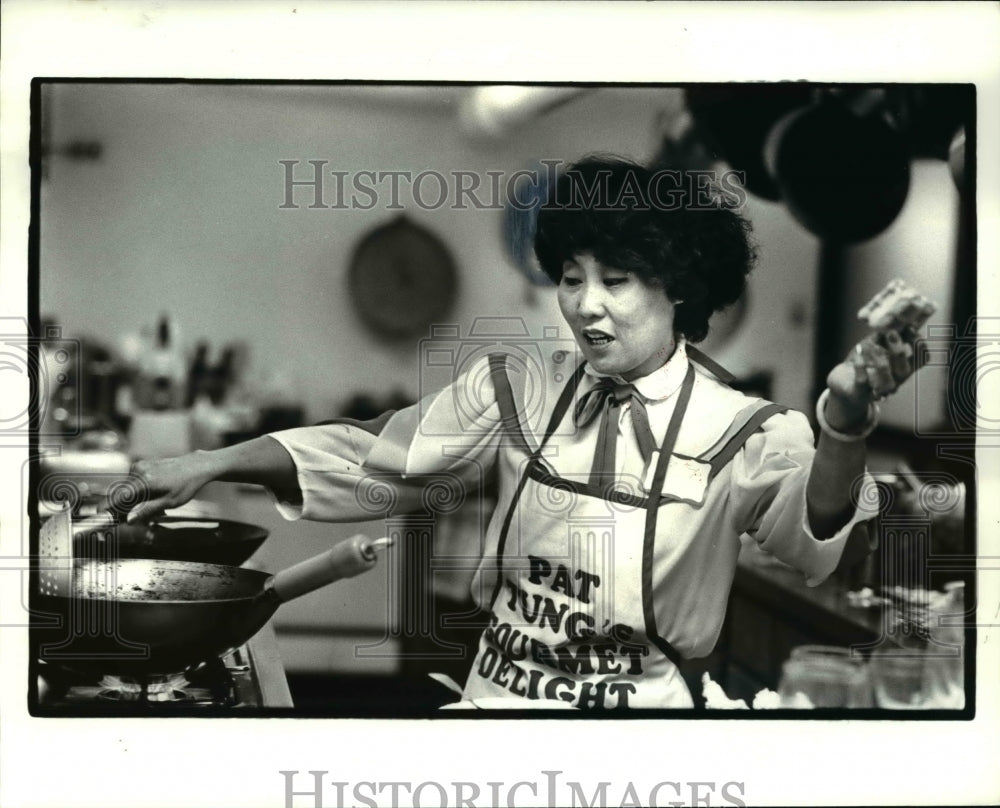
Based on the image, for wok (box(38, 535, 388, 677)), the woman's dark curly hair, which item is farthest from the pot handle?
the woman's dark curly hair

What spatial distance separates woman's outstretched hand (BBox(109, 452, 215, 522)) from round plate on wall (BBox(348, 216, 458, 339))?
13.9 inches

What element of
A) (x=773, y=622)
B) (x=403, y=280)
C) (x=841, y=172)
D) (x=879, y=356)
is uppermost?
(x=841, y=172)

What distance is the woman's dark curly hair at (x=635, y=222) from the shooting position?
6.25 ft

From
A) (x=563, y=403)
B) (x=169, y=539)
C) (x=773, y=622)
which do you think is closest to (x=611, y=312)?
(x=563, y=403)

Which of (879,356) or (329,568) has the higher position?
(879,356)

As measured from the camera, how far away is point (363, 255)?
1907mm

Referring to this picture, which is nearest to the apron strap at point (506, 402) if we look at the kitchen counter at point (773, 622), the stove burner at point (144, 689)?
the kitchen counter at point (773, 622)

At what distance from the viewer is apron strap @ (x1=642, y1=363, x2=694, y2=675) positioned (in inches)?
74.5

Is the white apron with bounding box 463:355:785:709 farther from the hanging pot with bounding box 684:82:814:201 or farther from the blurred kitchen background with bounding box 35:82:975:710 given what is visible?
the hanging pot with bounding box 684:82:814:201

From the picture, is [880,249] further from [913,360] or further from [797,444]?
[797,444]

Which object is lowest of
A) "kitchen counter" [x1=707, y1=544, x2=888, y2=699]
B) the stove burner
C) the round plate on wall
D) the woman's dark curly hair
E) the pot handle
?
the stove burner

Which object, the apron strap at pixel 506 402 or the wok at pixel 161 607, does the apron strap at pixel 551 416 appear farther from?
the wok at pixel 161 607

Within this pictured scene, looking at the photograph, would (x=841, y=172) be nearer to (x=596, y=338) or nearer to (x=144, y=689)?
(x=596, y=338)

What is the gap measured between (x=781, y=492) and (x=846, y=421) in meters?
0.15
